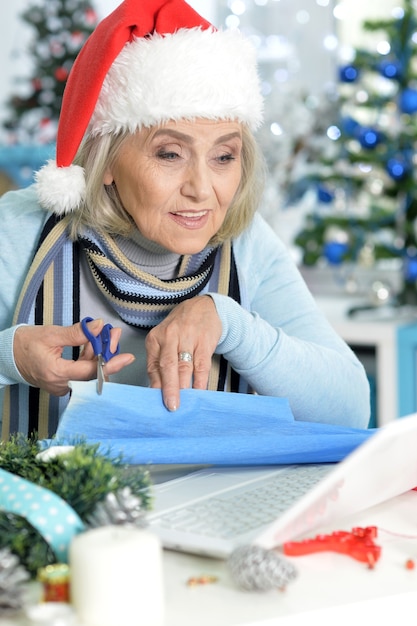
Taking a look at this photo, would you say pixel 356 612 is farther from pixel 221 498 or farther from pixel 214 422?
pixel 214 422

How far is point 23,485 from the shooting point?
2.35 ft

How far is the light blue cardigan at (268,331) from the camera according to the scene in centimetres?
129

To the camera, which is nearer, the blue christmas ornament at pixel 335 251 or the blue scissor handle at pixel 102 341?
the blue scissor handle at pixel 102 341

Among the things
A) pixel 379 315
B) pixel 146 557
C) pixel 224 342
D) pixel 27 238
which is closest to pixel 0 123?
pixel 379 315

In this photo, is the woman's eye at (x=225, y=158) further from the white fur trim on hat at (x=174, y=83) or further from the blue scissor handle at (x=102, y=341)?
the blue scissor handle at (x=102, y=341)

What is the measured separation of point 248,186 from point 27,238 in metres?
0.37

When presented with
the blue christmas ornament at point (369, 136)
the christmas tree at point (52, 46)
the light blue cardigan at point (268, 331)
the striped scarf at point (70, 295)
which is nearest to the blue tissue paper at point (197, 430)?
the light blue cardigan at point (268, 331)

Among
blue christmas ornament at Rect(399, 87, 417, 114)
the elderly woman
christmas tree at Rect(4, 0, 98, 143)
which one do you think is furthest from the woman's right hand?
christmas tree at Rect(4, 0, 98, 143)

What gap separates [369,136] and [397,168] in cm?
14

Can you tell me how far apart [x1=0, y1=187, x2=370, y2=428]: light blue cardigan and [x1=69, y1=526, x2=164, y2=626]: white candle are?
0.62 m

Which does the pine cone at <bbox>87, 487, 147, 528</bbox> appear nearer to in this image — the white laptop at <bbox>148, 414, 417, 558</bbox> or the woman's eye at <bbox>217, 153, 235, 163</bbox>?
the white laptop at <bbox>148, 414, 417, 558</bbox>

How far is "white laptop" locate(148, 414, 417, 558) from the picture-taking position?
72 cm

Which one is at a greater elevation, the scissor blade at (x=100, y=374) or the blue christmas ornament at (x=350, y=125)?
the blue christmas ornament at (x=350, y=125)

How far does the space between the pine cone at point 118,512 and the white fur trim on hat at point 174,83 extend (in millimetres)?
689
